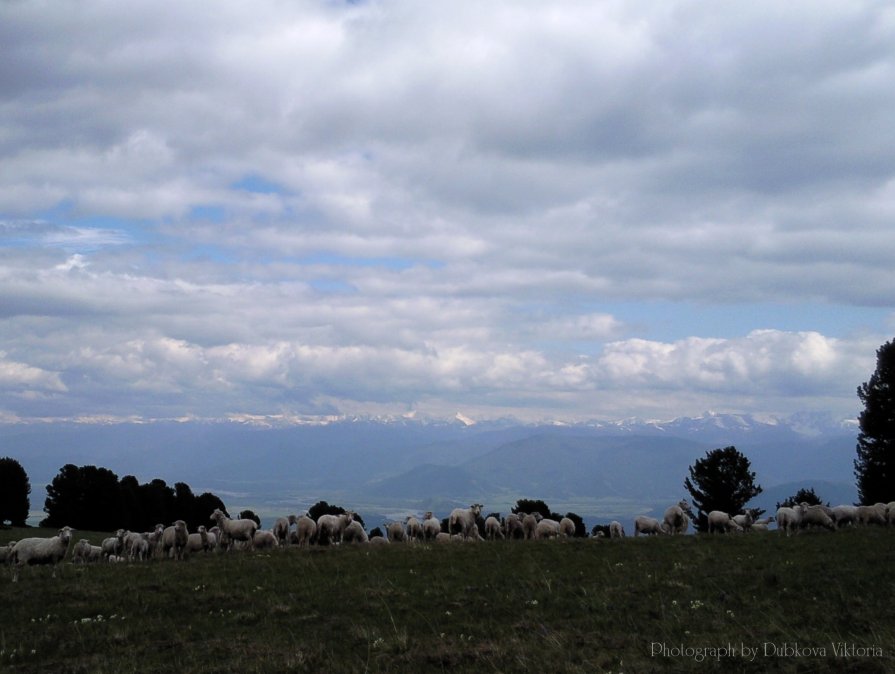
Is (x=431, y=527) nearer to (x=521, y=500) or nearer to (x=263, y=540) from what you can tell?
(x=263, y=540)

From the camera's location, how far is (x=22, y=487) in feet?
257

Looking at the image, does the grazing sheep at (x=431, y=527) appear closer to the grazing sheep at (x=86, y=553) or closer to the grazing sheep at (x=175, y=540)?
the grazing sheep at (x=175, y=540)

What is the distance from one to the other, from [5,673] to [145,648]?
7.52ft

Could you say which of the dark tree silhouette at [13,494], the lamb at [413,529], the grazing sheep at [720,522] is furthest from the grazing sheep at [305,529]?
the dark tree silhouette at [13,494]

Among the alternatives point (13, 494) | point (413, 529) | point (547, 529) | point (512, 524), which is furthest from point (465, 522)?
point (13, 494)

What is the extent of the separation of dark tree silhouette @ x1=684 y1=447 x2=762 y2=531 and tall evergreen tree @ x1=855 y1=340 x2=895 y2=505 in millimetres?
9063

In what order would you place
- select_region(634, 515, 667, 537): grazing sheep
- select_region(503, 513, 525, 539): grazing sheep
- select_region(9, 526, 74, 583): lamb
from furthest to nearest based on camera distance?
select_region(634, 515, 667, 537): grazing sheep < select_region(503, 513, 525, 539): grazing sheep < select_region(9, 526, 74, 583): lamb

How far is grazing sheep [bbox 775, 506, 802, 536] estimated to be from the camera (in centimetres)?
3100

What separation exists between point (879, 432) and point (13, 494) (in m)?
79.3

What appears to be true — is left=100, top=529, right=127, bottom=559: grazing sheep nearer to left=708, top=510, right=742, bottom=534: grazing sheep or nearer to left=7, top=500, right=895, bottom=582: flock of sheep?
left=7, top=500, right=895, bottom=582: flock of sheep

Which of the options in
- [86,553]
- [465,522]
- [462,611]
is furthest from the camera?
[465,522]

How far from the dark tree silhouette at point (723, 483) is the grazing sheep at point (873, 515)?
1375 inches

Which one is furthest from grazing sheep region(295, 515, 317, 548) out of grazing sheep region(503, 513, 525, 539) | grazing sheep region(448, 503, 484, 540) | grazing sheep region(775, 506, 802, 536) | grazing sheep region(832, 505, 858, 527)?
grazing sheep region(832, 505, 858, 527)

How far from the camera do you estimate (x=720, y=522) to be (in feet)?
119
